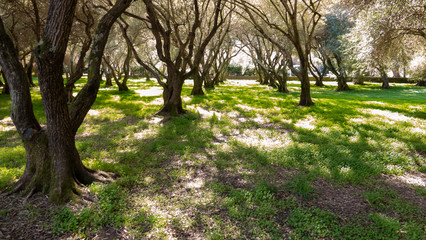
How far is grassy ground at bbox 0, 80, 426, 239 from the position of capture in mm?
3762

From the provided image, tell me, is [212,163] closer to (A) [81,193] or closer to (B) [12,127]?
(A) [81,193]

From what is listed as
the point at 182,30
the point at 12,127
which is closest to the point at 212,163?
the point at 12,127

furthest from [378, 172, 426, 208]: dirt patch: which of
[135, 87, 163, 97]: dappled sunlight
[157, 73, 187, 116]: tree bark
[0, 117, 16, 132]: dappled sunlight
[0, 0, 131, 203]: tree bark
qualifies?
[135, 87, 163, 97]: dappled sunlight

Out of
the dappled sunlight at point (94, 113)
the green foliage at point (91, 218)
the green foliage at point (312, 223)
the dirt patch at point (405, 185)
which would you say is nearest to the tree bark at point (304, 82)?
the dirt patch at point (405, 185)

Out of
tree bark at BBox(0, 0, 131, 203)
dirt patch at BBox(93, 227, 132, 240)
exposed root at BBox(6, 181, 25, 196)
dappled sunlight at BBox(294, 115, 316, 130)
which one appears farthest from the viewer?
dappled sunlight at BBox(294, 115, 316, 130)

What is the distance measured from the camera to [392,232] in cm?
363

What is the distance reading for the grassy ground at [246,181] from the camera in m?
3.76

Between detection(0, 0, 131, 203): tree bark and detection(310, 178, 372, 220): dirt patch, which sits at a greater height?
detection(0, 0, 131, 203): tree bark

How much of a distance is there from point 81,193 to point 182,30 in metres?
19.4

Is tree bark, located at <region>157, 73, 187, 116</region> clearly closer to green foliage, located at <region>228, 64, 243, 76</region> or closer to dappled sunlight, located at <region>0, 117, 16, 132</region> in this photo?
dappled sunlight, located at <region>0, 117, 16, 132</region>

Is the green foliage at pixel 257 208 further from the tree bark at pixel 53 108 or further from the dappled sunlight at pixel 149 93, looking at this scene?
the dappled sunlight at pixel 149 93

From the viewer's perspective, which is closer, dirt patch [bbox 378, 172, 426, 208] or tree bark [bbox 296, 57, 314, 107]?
dirt patch [bbox 378, 172, 426, 208]

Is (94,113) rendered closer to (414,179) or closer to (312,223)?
(312,223)

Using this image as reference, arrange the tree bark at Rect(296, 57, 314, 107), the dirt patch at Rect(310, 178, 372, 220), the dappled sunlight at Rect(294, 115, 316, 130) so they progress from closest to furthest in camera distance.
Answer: the dirt patch at Rect(310, 178, 372, 220) → the dappled sunlight at Rect(294, 115, 316, 130) → the tree bark at Rect(296, 57, 314, 107)
